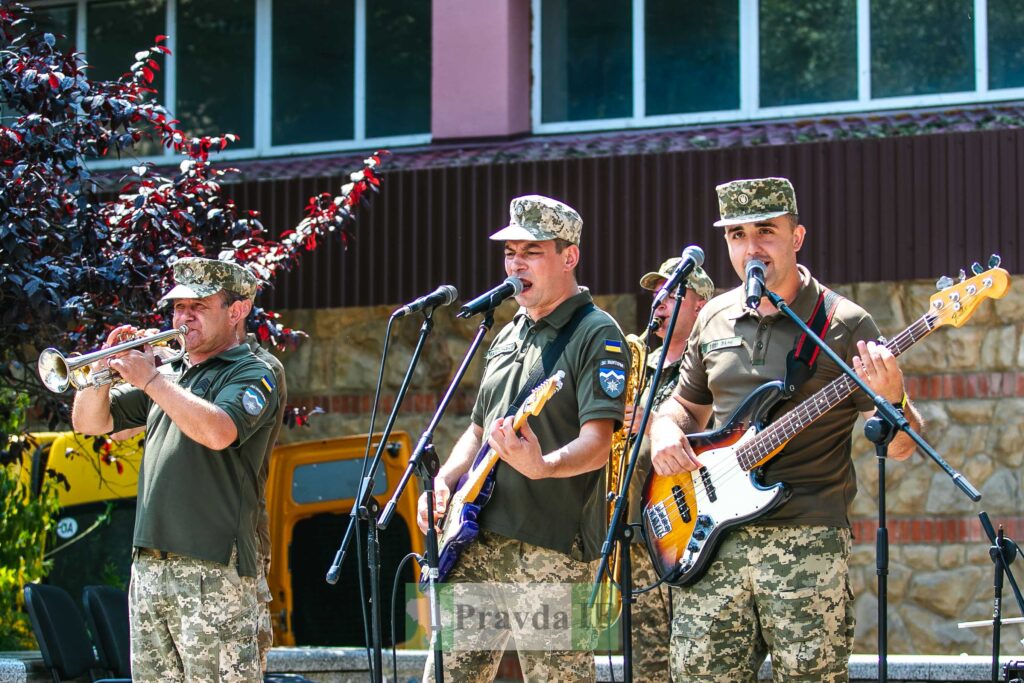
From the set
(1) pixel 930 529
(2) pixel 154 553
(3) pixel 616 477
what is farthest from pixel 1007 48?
(2) pixel 154 553

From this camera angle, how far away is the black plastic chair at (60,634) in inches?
280

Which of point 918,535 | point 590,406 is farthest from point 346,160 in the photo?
point 590,406

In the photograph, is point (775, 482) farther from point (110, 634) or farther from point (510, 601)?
point (110, 634)

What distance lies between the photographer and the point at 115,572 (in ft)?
27.5

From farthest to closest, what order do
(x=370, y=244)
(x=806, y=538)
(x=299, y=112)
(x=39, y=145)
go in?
(x=299, y=112), (x=370, y=244), (x=39, y=145), (x=806, y=538)

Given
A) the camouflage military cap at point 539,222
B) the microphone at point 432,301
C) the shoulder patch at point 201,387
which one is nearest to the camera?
the microphone at point 432,301

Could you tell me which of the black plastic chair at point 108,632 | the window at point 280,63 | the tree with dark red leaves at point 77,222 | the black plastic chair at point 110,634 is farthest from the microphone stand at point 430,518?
the window at point 280,63

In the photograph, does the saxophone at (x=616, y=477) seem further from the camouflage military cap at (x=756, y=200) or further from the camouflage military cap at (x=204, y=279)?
the camouflage military cap at (x=204, y=279)

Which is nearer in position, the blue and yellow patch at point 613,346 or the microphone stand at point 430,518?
the microphone stand at point 430,518

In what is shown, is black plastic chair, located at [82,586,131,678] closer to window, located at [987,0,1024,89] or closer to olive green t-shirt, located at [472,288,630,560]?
olive green t-shirt, located at [472,288,630,560]

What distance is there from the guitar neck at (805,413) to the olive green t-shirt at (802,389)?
0.22 feet

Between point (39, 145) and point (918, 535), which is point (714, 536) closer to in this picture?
point (39, 145)

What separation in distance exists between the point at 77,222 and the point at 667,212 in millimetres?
4130

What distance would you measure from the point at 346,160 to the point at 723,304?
6.38m
